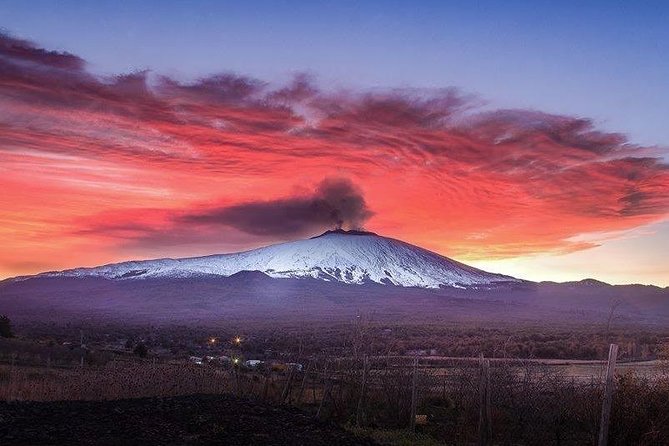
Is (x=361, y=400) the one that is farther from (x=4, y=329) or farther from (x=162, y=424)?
(x=4, y=329)

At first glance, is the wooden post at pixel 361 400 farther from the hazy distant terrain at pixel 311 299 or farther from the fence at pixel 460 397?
the hazy distant terrain at pixel 311 299

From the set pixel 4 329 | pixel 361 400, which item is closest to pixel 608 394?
pixel 361 400

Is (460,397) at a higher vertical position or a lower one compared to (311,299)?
lower

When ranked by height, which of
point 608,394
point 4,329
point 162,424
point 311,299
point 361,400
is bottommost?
point 162,424

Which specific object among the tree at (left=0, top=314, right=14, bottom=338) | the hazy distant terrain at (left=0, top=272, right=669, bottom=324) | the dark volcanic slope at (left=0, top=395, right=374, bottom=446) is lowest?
the dark volcanic slope at (left=0, top=395, right=374, bottom=446)

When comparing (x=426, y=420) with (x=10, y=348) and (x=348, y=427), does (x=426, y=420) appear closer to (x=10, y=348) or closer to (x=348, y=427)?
(x=348, y=427)

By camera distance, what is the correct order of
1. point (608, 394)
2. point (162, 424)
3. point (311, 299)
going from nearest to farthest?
point (608, 394), point (162, 424), point (311, 299)

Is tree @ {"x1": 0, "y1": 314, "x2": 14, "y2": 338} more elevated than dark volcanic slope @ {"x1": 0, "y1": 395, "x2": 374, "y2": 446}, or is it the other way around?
tree @ {"x1": 0, "y1": 314, "x2": 14, "y2": 338}

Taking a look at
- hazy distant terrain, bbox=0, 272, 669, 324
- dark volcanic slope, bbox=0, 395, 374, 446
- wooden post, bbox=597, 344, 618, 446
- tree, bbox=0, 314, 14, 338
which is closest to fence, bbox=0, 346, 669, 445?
wooden post, bbox=597, 344, 618, 446

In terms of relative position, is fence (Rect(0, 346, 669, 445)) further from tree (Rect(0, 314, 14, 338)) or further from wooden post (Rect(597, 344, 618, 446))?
tree (Rect(0, 314, 14, 338))
